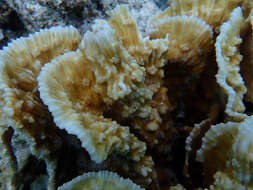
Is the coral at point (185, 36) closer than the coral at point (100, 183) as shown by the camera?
No

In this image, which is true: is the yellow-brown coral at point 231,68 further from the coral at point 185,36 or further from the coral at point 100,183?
the coral at point 100,183

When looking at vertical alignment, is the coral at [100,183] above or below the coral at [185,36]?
below

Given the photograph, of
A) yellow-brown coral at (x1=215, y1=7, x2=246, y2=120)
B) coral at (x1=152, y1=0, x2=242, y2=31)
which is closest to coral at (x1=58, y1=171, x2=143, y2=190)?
yellow-brown coral at (x1=215, y1=7, x2=246, y2=120)

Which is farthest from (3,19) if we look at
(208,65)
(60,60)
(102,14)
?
(208,65)

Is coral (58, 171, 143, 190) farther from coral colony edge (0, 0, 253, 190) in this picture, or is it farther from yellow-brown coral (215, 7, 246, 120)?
yellow-brown coral (215, 7, 246, 120)

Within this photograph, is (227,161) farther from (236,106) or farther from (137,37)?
(137,37)

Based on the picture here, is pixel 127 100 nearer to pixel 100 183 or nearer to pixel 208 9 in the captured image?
pixel 100 183

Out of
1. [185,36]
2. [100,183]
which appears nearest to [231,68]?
[185,36]

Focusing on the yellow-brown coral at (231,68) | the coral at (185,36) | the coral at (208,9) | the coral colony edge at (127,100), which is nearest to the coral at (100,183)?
the coral colony edge at (127,100)
